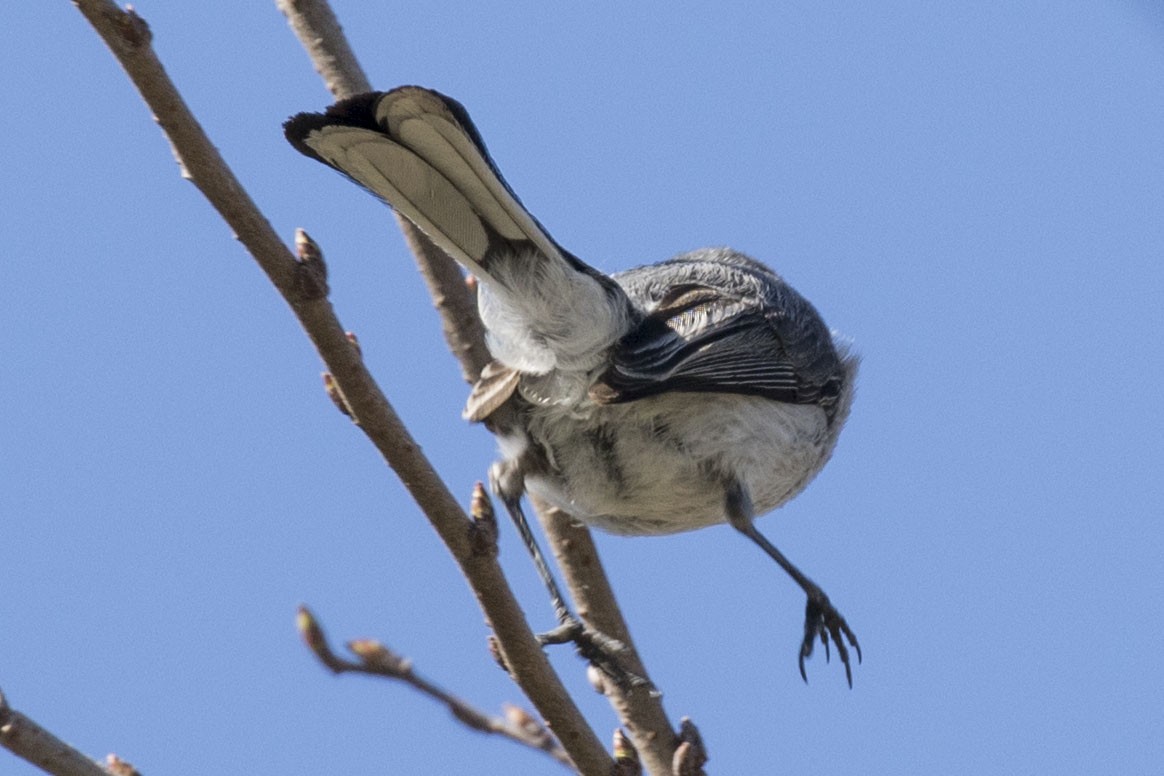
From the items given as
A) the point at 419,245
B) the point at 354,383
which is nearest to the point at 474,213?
the point at 419,245

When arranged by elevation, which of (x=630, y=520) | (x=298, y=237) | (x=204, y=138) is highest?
(x=204, y=138)

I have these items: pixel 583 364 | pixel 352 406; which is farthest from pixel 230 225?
pixel 583 364

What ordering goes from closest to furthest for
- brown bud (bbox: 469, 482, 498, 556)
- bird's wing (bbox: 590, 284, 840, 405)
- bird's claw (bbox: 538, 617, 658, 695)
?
brown bud (bbox: 469, 482, 498, 556)
bird's claw (bbox: 538, 617, 658, 695)
bird's wing (bbox: 590, 284, 840, 405)

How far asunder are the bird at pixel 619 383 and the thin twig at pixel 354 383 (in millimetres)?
1040

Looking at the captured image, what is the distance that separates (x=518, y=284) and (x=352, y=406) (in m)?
1.50

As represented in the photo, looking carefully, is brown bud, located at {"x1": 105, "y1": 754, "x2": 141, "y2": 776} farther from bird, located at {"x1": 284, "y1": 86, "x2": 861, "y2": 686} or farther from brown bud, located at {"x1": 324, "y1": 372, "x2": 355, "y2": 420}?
bird, located at {"x1": 284, "y1": 86, "x2": 861, "y2": 686}

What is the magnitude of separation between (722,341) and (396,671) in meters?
2.06

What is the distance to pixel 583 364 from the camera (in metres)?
4.43

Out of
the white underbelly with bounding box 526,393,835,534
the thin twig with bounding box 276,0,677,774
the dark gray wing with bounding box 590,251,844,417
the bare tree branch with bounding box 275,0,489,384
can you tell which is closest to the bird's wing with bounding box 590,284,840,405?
the dark gray wing with bounding box 590,251,844,417

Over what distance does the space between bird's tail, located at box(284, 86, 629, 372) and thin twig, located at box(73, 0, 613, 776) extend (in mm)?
858

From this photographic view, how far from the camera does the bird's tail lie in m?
3.50

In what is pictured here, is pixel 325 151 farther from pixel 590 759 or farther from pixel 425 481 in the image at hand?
pixel 590 759

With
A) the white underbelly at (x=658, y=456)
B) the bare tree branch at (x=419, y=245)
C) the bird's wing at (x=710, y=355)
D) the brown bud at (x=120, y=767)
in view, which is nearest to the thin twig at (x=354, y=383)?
the brown bud at (x=120, y=767)

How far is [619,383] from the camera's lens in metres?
4.33
